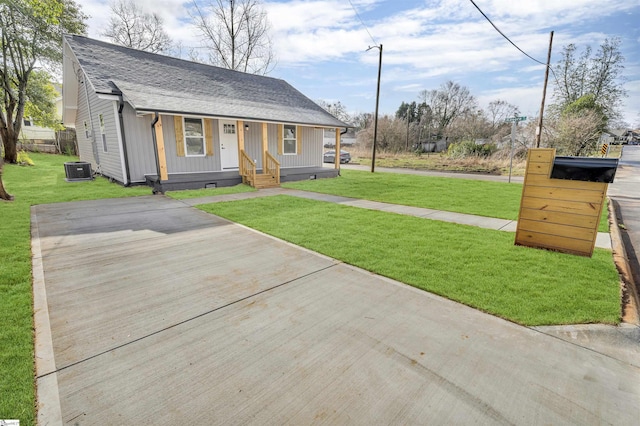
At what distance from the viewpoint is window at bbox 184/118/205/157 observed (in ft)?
36.1

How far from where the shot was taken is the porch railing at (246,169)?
1105 cm

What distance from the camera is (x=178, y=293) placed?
10.6 feet

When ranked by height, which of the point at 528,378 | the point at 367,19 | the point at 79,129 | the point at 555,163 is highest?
the point at 367,19

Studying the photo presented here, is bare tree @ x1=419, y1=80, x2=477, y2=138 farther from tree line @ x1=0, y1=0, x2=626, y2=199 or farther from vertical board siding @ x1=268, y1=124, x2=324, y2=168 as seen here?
vertical board siding @ x1=268, y1=124, x2=324, y2=168

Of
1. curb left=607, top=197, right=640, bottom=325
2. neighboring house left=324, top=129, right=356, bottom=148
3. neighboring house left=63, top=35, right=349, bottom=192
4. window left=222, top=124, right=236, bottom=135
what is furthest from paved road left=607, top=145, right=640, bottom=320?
neighboring house left=324, top=129, right=356, bottom=148

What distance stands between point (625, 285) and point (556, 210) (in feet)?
4.19

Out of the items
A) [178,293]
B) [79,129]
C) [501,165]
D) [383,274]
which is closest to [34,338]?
[178,293]

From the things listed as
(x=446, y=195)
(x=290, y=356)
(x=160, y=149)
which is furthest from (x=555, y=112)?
(x=290, y=356)

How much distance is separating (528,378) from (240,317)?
7.59 ft

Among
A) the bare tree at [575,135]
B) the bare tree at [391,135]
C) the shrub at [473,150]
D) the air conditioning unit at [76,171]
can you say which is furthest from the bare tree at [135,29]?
the bare tree at [575,135]

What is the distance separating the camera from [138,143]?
34.1ft

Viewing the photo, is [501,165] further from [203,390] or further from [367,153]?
[203,390]

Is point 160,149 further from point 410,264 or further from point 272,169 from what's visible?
point 410,264

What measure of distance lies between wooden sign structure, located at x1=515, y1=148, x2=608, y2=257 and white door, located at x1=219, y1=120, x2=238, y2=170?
1045 centimetres
